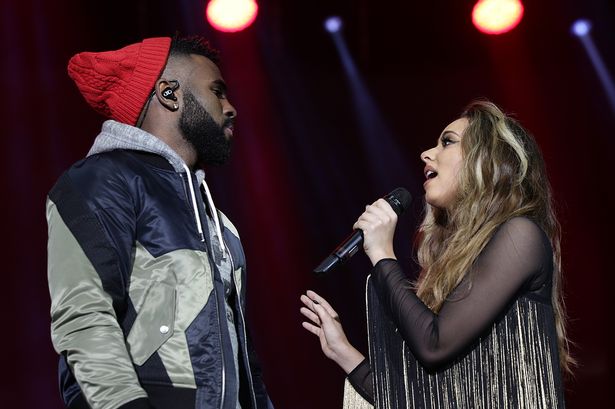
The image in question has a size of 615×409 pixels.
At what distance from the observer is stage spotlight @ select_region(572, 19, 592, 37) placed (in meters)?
4.67

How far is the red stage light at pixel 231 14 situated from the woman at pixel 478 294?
102 inches

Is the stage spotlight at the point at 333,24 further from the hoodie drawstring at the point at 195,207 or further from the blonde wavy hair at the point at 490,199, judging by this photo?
the hoodie drawstring at the point at 195,207

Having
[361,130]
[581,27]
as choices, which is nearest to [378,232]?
[361,130]

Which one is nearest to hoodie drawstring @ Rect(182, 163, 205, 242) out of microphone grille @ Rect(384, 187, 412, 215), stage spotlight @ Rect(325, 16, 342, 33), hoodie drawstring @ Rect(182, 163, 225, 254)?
hoodie drawstring @ Rect(182, 163, 225, 254)

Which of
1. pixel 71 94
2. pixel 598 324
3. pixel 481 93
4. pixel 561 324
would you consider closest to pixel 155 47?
pixel 561 324

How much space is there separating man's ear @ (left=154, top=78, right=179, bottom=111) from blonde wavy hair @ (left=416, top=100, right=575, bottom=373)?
78cm

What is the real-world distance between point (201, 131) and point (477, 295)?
804mm

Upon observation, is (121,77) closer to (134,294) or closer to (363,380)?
(134,294)

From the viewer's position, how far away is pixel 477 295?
188 centimetres

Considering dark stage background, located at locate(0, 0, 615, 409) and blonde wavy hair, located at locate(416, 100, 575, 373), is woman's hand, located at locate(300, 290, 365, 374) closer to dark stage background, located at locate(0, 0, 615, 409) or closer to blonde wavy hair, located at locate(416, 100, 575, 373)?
blonde wavy hair, located at locate(416, 100, 575, 373)

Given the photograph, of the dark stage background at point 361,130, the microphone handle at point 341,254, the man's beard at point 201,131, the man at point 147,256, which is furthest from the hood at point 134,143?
the dark stage background at point 361,130

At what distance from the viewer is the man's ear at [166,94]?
2.05m

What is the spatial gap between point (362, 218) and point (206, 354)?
56cm

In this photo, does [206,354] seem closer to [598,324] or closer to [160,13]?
[160,13]
